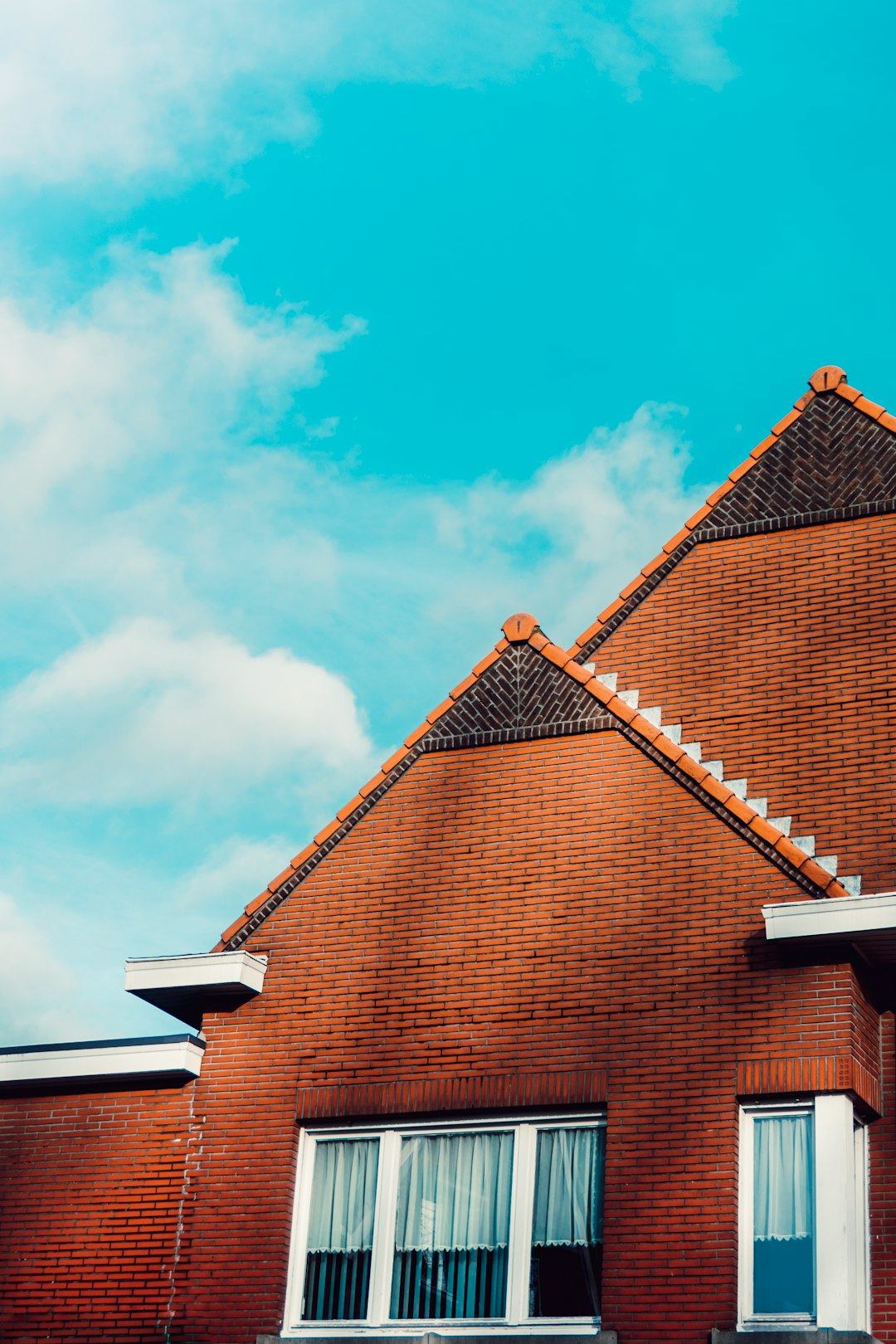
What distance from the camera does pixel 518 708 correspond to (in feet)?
48.8

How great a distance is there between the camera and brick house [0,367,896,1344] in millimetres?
11977

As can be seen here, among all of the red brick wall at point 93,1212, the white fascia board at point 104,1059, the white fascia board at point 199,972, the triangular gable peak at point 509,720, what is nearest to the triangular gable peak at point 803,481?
the triangular gable peak at point 509,720

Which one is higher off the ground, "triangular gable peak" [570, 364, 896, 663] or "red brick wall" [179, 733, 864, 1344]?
"triangular gable peak" [570, 364, 896, 663]

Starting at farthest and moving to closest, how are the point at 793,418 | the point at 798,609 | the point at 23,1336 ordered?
the point at 793,418
the point at 798,609
the point at 23,1336

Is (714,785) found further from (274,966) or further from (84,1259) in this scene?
(84,1259)

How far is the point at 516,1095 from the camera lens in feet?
42.1

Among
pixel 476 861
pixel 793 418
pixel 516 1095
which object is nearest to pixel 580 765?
pixel 476 861

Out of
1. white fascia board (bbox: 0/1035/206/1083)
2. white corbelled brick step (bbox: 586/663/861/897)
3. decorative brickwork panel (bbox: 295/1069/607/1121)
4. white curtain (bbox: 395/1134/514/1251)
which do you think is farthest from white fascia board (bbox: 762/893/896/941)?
white fascia board (bbox: 0/1035/206/1083)

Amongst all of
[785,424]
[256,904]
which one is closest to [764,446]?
[785,424]

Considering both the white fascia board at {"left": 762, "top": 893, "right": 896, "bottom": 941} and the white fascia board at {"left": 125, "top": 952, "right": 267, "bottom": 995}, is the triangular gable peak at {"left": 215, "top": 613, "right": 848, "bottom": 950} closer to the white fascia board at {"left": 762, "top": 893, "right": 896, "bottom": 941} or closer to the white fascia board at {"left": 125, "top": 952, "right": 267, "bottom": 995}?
the white fascia board at {"left": 125, "top": 952, "right": 267, "bottom": 995}

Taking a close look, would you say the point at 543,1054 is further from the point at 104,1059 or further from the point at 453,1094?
the point at 104,1059

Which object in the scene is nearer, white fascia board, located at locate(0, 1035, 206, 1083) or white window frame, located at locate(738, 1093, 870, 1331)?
white window frame, located at locate(738, 1093, 870, 1331)

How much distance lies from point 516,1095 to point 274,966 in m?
2.77

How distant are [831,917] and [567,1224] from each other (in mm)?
3188
